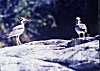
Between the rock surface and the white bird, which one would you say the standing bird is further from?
the white bird

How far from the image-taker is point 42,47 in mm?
3918

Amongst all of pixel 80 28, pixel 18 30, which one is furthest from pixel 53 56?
pixel 18 30

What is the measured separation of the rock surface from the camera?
3562 millimetres

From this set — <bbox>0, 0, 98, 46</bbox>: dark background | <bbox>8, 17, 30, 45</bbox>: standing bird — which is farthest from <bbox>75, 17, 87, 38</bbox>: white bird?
<bbox>8, 17, 30, 45</bbox>: standing bird

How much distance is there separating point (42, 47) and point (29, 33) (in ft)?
0.95

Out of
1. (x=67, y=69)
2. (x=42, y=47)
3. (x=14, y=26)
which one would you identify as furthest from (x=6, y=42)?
(x=67, y=69)

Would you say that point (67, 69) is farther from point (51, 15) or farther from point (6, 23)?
point (6, 23)

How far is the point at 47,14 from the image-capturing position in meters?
4.04

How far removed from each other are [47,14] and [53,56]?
0.58m

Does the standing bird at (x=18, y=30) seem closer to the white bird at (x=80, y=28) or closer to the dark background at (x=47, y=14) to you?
the dark background at (x=47, y=14)

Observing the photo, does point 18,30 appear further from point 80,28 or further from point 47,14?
point 80,28

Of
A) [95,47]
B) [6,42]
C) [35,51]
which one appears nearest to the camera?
[95,47]

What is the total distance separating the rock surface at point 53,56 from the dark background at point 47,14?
105 mm

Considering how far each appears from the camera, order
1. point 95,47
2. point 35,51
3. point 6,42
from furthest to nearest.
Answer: point 6,42
point 35,51
point 95,47
